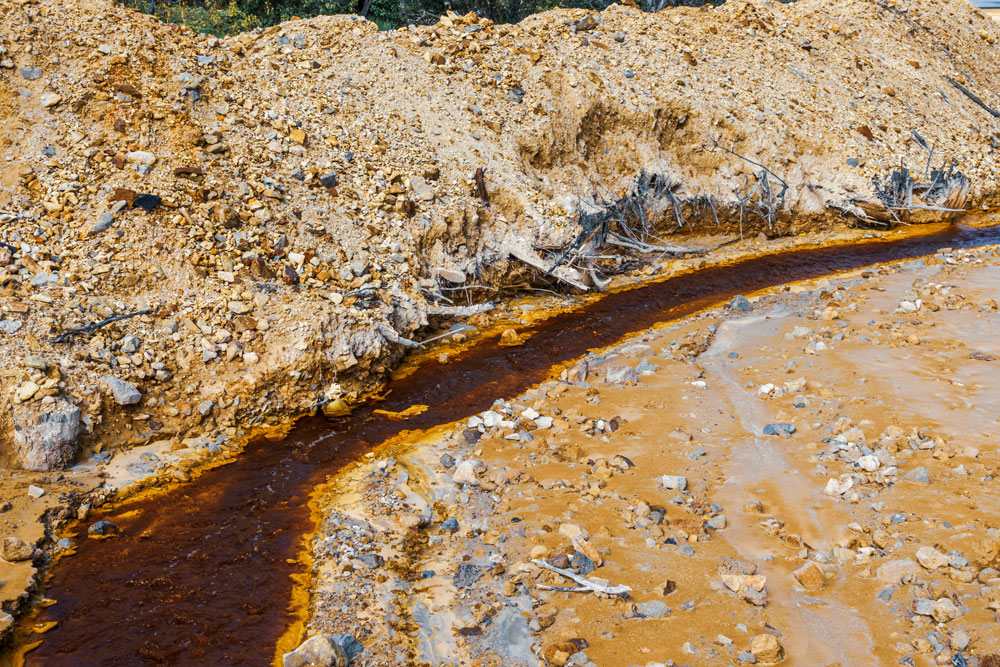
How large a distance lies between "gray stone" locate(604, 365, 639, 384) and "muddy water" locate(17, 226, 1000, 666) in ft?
3.26

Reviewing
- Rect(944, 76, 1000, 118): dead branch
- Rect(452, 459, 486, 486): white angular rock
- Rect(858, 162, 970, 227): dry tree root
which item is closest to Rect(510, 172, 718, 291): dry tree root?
Rect(858, 162, 970, 227): dry tree root

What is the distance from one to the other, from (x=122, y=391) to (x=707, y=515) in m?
5.50

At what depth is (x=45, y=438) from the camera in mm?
6320

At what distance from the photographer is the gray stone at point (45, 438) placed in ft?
20.5

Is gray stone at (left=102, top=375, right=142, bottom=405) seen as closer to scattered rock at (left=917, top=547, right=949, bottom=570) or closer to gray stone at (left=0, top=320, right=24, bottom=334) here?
gray stone at (left=0, top=320, right=24, bottom=334)

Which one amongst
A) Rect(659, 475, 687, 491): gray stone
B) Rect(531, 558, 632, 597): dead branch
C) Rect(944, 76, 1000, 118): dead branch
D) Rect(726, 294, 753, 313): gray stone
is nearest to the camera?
Rect(531, 558, 632, 597): dead branch

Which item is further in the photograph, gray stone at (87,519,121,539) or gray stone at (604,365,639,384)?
gray stone at (604,365,639,384)

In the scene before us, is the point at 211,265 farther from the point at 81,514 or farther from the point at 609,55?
the point at 609,55

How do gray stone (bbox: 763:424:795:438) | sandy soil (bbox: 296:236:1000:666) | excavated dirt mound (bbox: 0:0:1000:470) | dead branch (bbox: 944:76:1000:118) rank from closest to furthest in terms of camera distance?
sandy soil (bbox: 296:236:1000:666) < gray stone (bbox: 763:424:795:438) < excavated dirt mound (bbox: 0:0:1000:470) < dead branch (bbox: 944:76:1000:118)

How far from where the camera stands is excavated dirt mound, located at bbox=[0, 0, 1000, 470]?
738 cm

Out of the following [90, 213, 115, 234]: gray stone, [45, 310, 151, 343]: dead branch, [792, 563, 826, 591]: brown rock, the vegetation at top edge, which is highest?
the vegetation at top edge

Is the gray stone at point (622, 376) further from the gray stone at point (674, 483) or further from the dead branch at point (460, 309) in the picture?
the dead branch at point (460, 309)

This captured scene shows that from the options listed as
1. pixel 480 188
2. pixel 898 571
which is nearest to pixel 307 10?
pixel 480 188

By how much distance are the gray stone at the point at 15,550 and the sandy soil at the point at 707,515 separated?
2.12 m
